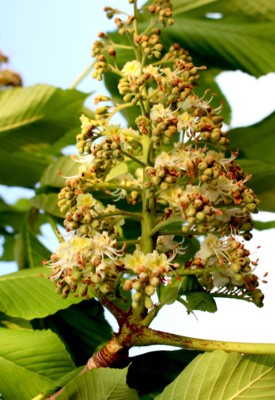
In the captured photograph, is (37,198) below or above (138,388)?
above

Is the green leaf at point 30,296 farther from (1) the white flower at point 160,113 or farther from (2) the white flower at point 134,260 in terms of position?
(1) the white flower at point 160,113

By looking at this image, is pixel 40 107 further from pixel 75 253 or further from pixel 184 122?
pixel 75 253

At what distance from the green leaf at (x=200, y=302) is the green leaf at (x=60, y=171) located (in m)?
0.69

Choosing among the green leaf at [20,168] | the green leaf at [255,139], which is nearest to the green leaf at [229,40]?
the green leaf at [255,139]

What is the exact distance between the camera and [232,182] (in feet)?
4.52

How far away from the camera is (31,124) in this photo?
89.6 inches

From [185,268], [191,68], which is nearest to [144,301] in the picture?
[185,268]

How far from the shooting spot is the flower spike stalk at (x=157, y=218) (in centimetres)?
130

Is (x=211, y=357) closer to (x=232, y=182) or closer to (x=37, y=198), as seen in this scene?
(x=232, y=182)

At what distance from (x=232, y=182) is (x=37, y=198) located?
2.63ft

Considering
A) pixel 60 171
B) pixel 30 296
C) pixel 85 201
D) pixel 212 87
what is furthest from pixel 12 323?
pixel 212 87

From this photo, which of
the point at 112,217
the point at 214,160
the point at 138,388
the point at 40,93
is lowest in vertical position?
the point at 138,388

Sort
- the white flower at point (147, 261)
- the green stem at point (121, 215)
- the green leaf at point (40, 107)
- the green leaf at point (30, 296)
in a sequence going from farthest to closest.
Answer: the green leaf at point (40, 107)
the green leaf at point (30, 296)
the green stem at point (121, 215)
the white flower at point (147, 261)

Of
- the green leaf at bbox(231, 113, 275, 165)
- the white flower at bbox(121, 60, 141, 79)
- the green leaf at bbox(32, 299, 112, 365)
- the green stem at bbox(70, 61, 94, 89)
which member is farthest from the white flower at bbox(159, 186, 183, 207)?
the green stem at bbox(70, 61, 94, 89)
